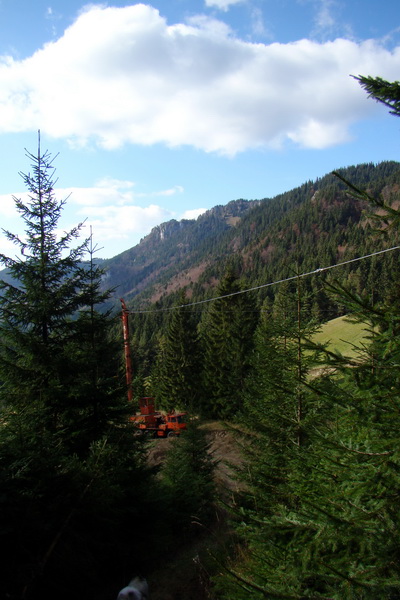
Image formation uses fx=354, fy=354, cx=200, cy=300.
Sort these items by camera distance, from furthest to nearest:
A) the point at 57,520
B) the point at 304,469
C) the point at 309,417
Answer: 1. the point at 309,417
2. the point at 57,520
3. the point at 304,469

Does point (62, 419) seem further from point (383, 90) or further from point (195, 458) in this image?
point (383, 90)

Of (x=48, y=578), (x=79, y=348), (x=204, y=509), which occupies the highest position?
(x=79, y=348)

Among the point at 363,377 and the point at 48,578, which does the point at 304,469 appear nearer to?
the point at 363,377

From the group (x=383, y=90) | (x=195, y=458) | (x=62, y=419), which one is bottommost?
(x=195, y=458)

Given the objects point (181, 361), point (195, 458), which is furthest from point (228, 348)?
point (195, 458)

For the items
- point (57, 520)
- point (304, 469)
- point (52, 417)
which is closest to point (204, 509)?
point (52, 417)

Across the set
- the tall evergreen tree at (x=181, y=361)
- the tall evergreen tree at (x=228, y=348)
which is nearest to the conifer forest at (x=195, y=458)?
the tall evergreen tree at (x=228, y=348)

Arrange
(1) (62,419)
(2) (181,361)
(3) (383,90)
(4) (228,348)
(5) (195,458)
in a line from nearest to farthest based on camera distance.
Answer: (3) (383,90)
(1) (62,419)
(5) (195,458)
(4) (228,348)
(2) (181,361)

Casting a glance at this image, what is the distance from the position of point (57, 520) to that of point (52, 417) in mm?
3208

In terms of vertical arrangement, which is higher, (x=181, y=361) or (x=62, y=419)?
(x=62, y=419)

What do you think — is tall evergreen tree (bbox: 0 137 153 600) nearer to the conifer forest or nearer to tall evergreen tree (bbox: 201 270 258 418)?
the conifer forest

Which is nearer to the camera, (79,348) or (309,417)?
(309,417)

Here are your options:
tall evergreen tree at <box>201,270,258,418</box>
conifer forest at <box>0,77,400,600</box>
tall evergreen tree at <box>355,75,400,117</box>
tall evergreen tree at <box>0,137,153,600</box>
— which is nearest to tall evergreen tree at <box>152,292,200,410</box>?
tall evergreen tree at <box>201,270,258,418</box>

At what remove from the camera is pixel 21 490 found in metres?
5.95
